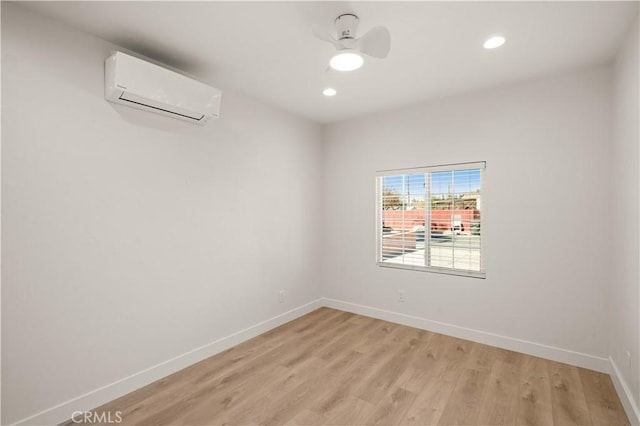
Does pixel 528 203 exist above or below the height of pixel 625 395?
above

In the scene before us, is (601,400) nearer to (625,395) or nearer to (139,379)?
(625,395)

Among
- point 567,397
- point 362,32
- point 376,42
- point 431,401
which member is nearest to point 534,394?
point 567,397

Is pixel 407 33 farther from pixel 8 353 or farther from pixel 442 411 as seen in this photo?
pixel 8 353

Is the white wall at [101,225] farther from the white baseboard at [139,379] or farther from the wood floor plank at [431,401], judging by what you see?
the wood floor plank at [431,401]

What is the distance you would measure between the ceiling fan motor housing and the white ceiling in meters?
0.04

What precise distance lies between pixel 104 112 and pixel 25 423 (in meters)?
2.11

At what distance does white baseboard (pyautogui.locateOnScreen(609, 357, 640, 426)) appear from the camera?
1960mm

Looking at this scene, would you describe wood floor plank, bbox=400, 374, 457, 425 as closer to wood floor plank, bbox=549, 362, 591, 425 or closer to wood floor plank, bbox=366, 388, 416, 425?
wood floor plank, bbox=366, 388, 416, 425

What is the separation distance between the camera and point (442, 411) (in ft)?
7.09

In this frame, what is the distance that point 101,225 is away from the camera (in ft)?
7.40

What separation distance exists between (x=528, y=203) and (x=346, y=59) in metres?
2.32

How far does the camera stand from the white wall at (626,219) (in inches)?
80.2

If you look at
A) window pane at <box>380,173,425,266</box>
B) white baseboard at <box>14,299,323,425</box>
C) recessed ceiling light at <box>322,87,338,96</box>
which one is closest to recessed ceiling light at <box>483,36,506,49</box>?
recessed ceiling light at <box>322,87,338,96</box>

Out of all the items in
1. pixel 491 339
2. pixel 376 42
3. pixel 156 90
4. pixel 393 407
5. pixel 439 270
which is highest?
A: pixel 376 42
